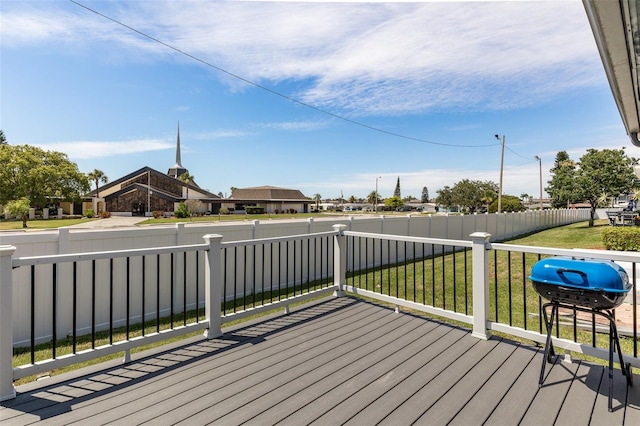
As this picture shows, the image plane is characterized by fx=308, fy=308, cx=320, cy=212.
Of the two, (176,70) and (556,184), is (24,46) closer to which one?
(176,70)

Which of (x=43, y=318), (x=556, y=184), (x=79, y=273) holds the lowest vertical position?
(x=43, y=318)

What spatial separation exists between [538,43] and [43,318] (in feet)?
32.4

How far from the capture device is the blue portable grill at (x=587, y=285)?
1.83 m

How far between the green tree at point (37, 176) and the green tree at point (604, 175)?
46.0 m

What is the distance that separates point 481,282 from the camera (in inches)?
112

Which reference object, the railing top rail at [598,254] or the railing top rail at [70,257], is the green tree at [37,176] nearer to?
the railing top rail at [70,257]

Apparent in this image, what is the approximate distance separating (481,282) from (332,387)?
66.6 inches

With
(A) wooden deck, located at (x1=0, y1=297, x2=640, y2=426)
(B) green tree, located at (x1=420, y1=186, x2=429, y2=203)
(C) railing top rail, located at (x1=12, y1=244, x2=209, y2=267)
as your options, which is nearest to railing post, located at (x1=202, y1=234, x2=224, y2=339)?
(A) wooden deck, located at (x1=0, y1=297, x2=640, y2=426)

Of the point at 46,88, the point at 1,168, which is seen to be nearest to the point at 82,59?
the point at 46,88

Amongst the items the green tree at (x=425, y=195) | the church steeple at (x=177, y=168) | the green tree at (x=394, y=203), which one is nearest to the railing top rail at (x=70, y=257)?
the green tree at (x=394, y=203)

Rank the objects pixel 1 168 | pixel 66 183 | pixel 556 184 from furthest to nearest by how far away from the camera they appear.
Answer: pixel 66 183, pixel 1 168, pixel 556 184

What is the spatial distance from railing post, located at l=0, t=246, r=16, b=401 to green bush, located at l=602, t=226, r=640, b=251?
12.9 meters

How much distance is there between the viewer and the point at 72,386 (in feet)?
6.78

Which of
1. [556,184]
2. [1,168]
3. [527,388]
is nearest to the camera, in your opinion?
[527,388]
